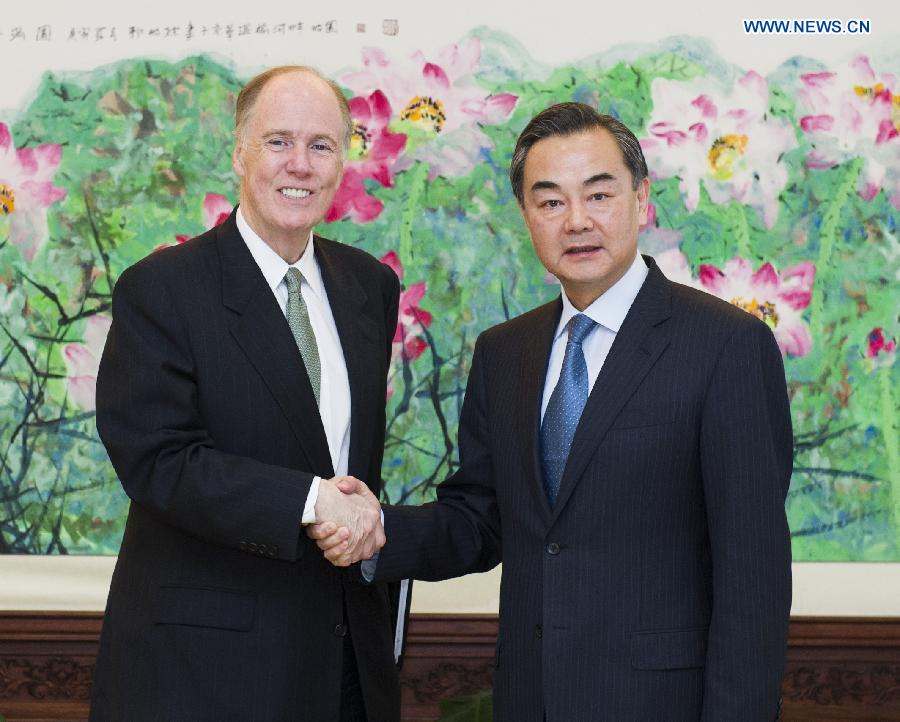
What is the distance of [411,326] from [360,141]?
49 centimetres

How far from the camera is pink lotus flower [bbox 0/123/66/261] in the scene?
2967 millimetres

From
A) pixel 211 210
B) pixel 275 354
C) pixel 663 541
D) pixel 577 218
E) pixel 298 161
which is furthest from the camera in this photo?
pixel 211 210

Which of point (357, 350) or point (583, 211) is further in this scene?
point (357, 350)

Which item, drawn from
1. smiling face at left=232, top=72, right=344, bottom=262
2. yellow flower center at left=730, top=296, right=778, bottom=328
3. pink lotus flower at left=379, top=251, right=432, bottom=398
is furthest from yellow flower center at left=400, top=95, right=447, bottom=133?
yellow flower center at left=730, top=296, right=778, bottom=328

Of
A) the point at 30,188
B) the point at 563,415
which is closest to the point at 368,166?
the point at 30,188

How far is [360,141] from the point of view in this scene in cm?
299

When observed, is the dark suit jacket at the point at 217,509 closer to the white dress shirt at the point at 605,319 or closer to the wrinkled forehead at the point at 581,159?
the white dress shirt at the point at 605,319

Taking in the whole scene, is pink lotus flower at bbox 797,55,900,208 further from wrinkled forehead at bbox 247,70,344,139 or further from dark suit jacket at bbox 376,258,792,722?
wrinkled forehead at bbox 247,70,344,139

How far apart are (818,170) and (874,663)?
4.16 feet

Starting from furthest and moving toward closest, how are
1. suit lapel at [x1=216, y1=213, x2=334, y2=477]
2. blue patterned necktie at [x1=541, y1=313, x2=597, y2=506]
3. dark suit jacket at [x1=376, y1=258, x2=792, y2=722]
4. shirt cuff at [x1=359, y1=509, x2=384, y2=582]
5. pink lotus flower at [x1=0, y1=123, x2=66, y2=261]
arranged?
pink lotus flower at [x1=0, y1=123, x2=66, y2=261] < shirt cuff at [x1=359, y1=509, x2=384, y2=582] < suit lapel at [x1=216, y1=213, x2=334, y2=477] < blue patterned necktie at [x1=541, y1=313, x2=597, y2=506] < dark suit jacket at [x1=376, y1=258, x2=792, y2=722]

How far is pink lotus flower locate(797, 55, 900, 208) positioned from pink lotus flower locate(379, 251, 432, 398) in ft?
3.44

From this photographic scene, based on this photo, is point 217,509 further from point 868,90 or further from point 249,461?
point 868,90

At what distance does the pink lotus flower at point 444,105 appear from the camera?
9.79 ft

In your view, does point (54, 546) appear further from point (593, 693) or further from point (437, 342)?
point (593, 693)
